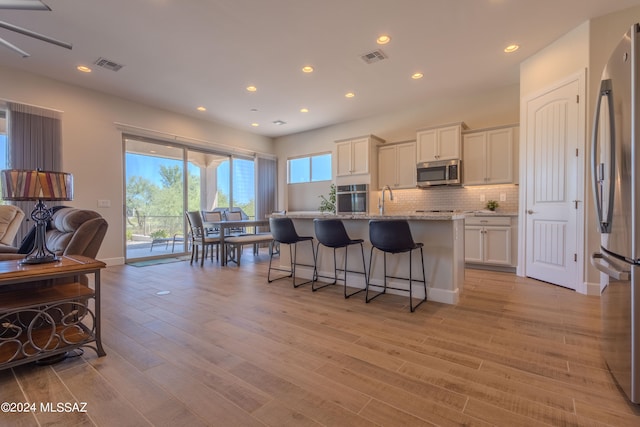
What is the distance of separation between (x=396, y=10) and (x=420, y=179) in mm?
2943

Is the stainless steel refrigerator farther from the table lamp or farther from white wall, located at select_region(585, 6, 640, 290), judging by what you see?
the table lamp

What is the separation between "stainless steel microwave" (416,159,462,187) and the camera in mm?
4872

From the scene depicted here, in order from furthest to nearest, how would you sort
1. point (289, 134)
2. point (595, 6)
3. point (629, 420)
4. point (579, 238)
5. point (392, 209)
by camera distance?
point (289, 134), point (392, 209), point (579, 238), point (595, 6), point (629, 420)

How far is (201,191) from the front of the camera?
→ 6.62m

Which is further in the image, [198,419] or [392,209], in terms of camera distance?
[392,209]

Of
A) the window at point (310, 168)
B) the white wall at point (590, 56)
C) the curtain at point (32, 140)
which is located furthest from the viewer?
the window at point (310, 168)

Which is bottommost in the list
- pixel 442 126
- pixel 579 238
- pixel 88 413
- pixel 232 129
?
pixel 88 413

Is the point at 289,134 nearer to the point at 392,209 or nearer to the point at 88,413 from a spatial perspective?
the point at 392,209

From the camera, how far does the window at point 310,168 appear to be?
283 inches

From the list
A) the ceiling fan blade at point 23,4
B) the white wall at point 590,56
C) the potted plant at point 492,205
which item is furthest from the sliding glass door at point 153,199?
the white wall at point 590,56

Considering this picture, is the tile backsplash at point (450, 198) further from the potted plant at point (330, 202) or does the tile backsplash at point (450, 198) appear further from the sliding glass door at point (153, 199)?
the sliding glass door at point (153, 199)

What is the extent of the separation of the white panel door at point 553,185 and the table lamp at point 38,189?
484 cm

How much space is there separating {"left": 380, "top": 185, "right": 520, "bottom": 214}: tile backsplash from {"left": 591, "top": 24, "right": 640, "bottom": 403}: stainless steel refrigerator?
3.24 m

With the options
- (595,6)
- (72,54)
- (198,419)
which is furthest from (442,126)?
(72,54)
